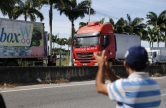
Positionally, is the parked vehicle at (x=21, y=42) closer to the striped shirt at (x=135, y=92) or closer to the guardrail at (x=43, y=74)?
the guardrail at (x=43, y=74)

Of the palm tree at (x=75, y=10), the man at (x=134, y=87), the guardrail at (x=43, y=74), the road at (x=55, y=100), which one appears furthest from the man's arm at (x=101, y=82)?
the palm tree at (x=75, y=10)

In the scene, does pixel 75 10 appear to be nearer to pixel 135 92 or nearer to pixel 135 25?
pixel 135 25

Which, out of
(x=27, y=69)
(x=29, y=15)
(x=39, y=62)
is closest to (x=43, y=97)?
(x=27, y=69)

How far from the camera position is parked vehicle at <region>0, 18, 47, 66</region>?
1852cm

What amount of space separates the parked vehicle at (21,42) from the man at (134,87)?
1641cm

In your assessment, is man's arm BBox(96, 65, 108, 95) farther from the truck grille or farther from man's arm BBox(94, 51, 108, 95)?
the truck grille

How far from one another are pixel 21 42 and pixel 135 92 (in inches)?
701

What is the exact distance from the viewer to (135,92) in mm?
2525

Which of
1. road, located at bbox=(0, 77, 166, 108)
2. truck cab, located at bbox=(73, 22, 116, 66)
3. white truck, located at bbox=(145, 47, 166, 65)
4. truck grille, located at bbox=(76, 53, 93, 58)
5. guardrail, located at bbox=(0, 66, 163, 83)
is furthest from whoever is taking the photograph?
white truck, located at bbox=(145, 47, 166, 65)

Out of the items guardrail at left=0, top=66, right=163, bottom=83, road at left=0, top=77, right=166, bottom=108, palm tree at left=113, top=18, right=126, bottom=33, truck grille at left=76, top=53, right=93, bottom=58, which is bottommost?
road at left=0, top=77, right=166, bottom=108

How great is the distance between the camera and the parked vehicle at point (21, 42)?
60.7 ft

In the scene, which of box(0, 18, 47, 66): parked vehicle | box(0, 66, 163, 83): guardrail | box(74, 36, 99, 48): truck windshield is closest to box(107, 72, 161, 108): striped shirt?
box(0, 66, 163, 83): guardrail

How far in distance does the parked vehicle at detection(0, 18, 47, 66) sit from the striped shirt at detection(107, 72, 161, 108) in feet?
54.0

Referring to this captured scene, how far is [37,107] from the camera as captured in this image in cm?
799
